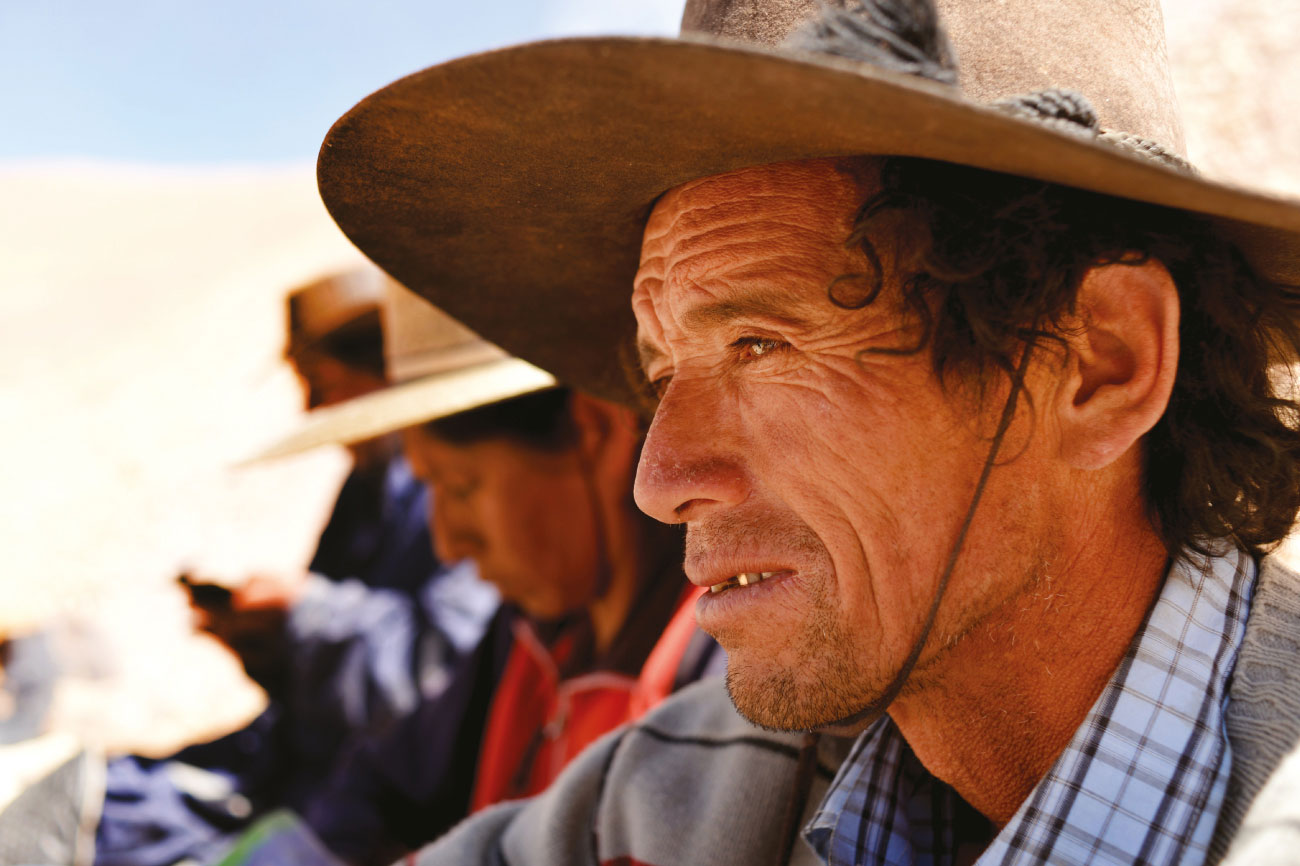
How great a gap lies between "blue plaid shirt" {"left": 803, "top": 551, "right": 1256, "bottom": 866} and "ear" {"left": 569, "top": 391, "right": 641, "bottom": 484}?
2005 mm

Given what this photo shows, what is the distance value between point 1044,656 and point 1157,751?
216 millimetres

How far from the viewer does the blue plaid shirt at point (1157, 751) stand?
1.34 meters

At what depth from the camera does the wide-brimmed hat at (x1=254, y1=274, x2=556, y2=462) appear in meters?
3.23

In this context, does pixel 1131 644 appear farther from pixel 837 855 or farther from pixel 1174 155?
pixel 1174 155

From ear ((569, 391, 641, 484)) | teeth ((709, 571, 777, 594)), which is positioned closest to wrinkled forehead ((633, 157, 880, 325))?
teeth ((709, 571, 777, 594))

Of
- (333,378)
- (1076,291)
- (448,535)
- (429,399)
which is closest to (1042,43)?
(1076,291)

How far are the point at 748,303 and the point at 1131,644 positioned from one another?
0.76 metres

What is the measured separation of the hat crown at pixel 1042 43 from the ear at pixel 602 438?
1910 millimetres

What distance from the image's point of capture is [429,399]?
10.8ft

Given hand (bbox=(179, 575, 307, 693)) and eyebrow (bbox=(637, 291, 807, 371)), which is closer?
eyebrow (bbox=(637, 291, 807, 371))

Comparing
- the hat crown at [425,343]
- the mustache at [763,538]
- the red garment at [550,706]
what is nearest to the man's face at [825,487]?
the mustache at [763,538]

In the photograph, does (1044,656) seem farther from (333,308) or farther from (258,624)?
(258,624)

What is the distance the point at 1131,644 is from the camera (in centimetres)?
150

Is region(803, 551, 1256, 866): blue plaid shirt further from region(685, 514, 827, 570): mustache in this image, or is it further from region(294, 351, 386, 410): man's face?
region(294, 351, 386, 410): man's face
